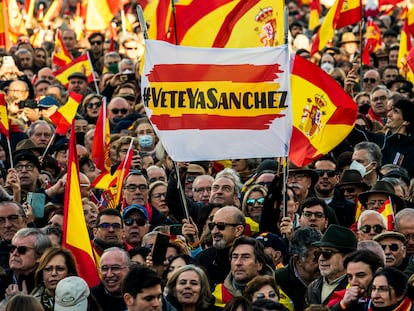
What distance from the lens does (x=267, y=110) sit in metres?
14.2

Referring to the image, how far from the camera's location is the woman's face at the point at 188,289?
12.5 metres

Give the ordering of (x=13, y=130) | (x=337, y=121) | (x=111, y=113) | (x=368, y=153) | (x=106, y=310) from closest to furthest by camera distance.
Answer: (x=106, y=310), (x=337, y=121), (x=368, y=153), (x=13, y=130), (x=111, y=113)

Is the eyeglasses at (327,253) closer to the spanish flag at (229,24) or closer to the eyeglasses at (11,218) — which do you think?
the spanish flag at (229,24)

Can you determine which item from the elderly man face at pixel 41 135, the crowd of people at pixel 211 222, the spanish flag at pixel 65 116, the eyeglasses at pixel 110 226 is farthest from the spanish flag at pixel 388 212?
the spanish flag at pixel 65 116

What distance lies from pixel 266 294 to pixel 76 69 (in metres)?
12.9

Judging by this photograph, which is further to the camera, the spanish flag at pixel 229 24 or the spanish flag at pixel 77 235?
the spanish flag at pixel 229 24

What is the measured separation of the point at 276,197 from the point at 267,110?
1.07 metres

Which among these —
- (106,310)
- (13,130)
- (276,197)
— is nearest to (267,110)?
(276,197)

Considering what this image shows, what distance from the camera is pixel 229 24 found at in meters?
14.8

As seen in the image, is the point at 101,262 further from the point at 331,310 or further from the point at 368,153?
the point at 368,153

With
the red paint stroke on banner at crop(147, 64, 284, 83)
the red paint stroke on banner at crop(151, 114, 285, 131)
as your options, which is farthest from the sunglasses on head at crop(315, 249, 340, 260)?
the red paint stroke on banner at crop(147, 64, 284, 83)

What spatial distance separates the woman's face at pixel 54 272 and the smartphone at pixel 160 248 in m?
0.85

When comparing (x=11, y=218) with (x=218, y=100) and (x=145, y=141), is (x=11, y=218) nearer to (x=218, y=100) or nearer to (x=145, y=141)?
(x=218, y=100)

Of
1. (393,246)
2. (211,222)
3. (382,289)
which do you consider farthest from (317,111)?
(382,289)
